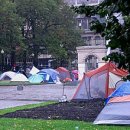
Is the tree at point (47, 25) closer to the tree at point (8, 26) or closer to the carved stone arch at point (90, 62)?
the tree at point (8, 26)

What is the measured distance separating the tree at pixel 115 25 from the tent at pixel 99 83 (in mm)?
14934

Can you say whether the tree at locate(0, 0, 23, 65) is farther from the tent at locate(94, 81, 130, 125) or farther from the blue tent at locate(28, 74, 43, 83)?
the tent at locate(94, 81, 130, 125)

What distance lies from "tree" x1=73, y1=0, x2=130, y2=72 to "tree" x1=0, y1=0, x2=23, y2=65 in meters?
51.0

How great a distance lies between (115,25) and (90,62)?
4446 cm

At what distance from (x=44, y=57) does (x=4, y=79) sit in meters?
45.0

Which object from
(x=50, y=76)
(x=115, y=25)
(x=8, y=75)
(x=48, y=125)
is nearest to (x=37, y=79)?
(x=50, y=76)

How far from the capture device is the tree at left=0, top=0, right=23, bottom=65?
53688 mm

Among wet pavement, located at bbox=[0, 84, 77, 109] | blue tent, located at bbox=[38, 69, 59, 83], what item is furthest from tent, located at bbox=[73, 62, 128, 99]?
blue tent, located at bbox=[38, 69, 59, 83]

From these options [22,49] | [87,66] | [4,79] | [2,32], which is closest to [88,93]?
[87,66]

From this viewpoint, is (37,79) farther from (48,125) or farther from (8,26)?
(48,125)

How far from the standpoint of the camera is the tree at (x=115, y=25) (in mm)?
2881

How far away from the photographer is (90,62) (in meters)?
47.3

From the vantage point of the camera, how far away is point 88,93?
60.2 feet

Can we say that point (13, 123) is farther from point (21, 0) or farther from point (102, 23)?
point (21, 0)
